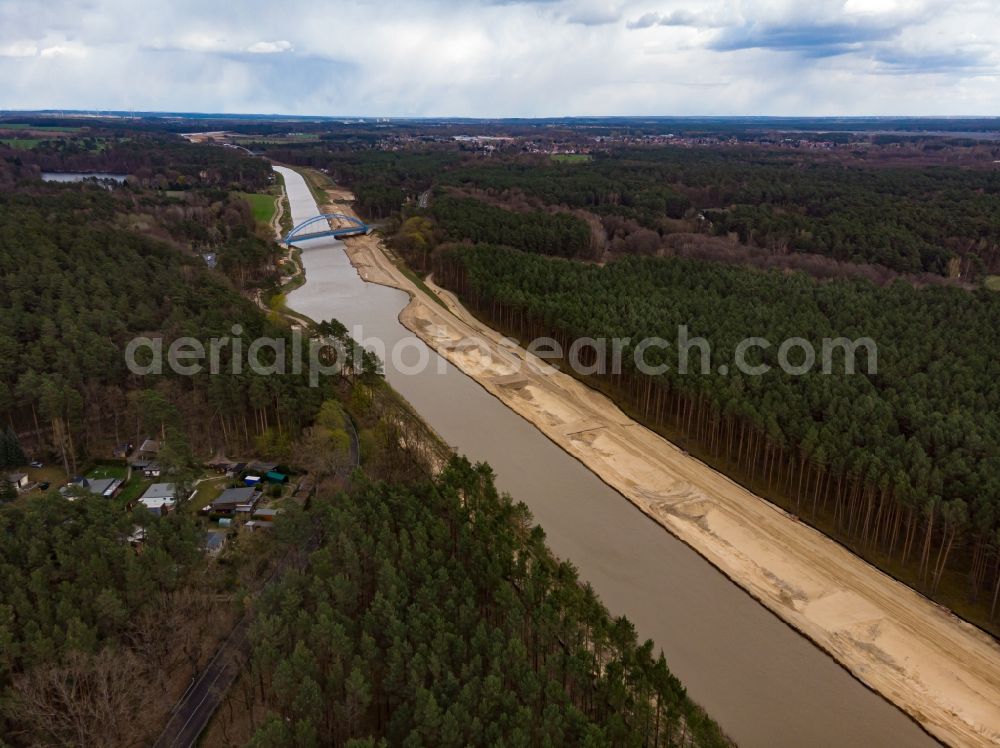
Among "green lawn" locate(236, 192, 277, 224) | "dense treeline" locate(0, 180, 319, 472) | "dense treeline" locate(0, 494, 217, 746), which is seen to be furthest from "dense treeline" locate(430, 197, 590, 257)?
"dense treeline" locate(0, 494, 217, 746)

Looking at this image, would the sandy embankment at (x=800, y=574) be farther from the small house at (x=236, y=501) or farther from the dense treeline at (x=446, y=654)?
the small house at (x=236, y=501)

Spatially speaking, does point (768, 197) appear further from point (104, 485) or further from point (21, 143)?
point (21, 143)

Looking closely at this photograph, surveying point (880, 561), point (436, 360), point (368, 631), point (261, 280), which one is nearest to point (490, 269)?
point (436, 360)

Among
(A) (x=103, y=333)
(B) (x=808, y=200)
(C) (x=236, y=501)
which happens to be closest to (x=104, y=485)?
(C) (x=236, y=501)

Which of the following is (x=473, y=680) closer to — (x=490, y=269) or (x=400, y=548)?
(x=400, y=548)

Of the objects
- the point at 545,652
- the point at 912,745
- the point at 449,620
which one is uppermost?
the point at 449,620

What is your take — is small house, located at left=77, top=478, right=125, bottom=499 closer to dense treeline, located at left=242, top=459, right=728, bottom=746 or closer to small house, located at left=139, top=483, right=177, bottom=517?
small house, located at left=139, top=483, right=177, bottom=517

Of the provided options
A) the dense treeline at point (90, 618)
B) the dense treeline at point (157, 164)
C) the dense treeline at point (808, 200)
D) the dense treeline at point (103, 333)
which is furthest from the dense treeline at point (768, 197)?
the dense treeline at point (90, 618)

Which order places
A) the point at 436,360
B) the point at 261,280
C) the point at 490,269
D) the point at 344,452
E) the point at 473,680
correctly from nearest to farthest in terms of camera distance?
the point at 473,680
the point at 344,452
the point at 436,360
the point at 490,269
the point at 261,280
